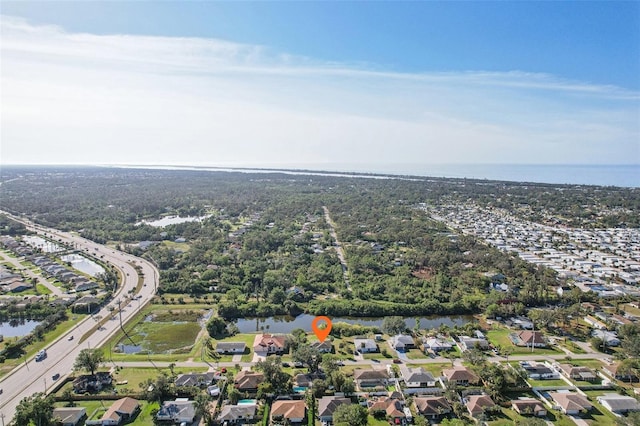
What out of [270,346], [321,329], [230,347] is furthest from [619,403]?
[230,347]

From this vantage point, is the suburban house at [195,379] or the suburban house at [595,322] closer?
the suburban house at [195,379]

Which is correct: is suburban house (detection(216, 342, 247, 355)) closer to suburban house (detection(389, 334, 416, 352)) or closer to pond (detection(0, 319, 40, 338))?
suburban house (detection(389, 334, 416, 352))

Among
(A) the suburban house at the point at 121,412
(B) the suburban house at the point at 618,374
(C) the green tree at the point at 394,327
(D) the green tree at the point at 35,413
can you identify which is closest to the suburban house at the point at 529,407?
(B) the suburban house at the point at 618,374

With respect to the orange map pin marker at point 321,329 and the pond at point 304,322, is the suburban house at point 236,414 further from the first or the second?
the pond at point 304,322

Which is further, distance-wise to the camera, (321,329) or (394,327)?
(321,329)

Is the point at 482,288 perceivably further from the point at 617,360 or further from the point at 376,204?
the point at 376,204

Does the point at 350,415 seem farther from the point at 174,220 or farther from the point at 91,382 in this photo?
the point at 174,220

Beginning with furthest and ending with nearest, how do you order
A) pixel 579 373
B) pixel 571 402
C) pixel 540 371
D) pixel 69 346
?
pixel 69 346 → pixel 540 371 → pixel 579 373 → pixel 571 402
